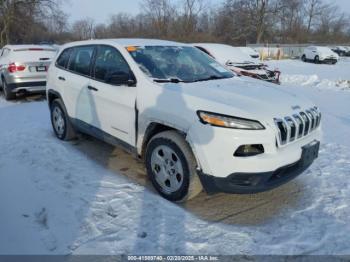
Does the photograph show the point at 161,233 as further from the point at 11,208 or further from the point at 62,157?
the point at 62,157

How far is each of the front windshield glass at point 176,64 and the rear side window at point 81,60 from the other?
907 millimetres

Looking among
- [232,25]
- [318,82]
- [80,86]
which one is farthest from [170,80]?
[232,25]

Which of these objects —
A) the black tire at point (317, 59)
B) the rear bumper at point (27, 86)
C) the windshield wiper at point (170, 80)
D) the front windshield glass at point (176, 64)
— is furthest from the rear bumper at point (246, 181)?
the black tire at point (317, 59)

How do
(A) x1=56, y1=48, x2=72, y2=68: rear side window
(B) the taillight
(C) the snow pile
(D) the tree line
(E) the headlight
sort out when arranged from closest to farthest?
1. (E) the headlight
2. (A) x1=56, y1=48, x2=72, y2=68: rear side window
3. (B) the taillight
4. (C) the snow pile
5. (D) the tree line

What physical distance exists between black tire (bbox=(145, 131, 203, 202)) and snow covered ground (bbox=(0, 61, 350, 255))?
0.49 ft

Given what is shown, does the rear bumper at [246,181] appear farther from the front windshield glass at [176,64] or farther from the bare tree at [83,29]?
the bare tree at [83,29]

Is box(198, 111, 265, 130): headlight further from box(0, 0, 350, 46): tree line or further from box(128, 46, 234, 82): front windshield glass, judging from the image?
box(0, 0, 350, 46): tree line

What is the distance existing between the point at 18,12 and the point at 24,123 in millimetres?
35999

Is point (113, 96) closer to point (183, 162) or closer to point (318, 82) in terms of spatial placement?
point (183, 162)

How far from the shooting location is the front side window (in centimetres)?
428

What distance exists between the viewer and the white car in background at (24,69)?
31.6 feet

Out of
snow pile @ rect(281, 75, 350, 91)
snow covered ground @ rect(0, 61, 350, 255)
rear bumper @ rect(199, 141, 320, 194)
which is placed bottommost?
snow covered ground @ rect(0, 61, 350, 255)

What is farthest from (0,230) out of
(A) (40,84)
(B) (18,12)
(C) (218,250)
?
(B) (18,12)

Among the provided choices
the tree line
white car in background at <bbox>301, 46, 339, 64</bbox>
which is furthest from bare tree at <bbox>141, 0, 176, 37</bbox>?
white car in background at <bbox>301, 46, 339, 64</bbox>
